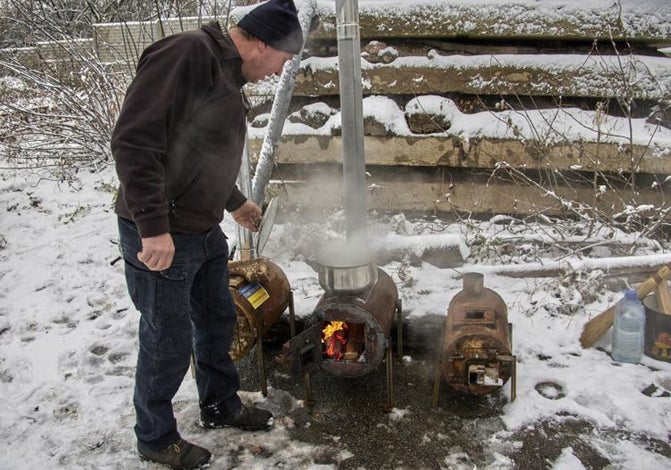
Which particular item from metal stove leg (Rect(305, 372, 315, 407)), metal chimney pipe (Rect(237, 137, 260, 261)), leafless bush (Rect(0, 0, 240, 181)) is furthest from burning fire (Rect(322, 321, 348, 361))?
leafless bush (Rect(0, 0, 240, 181))

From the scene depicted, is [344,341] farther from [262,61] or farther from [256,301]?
[262,61]

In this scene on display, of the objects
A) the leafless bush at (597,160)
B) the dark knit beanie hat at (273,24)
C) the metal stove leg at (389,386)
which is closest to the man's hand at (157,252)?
the dark knit beanie hat at (273,24)

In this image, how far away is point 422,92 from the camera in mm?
6074

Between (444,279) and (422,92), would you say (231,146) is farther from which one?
(422,92)

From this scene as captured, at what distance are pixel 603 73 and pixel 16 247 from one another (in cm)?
722

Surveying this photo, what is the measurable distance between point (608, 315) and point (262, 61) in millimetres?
3305

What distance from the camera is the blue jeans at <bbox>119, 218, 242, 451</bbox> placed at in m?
2.78

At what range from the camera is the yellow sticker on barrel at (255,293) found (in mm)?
3916

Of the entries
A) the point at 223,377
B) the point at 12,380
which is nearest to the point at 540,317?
the point at 223,377

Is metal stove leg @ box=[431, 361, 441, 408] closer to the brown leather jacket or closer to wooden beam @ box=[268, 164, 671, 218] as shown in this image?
the brown leather jacket

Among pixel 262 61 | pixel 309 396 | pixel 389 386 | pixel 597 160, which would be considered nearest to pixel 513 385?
pixel 389 386

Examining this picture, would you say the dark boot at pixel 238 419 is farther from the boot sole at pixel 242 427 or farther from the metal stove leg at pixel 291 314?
the metal stove leg at pixel 291 314

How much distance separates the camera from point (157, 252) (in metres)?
2.53

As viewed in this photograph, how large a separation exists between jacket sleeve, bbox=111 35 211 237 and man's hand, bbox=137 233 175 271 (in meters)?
0.04
